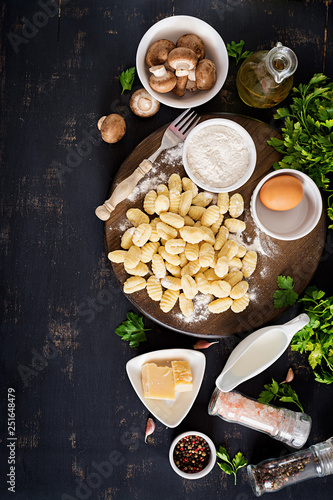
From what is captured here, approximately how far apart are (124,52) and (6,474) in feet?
5.28

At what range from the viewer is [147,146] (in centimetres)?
143

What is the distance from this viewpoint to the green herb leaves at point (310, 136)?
1354 mm

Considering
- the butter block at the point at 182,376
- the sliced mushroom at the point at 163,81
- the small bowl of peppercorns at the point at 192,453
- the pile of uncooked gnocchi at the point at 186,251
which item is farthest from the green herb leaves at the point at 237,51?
the small bowl of peppercorns at the point at 192,453

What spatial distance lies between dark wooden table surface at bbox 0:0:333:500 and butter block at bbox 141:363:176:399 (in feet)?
0.39

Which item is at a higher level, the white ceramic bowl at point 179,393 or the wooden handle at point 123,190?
the wooden handle at point 123,190

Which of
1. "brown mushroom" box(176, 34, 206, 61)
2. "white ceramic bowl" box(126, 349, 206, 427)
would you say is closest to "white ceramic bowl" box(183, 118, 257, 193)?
"brown mushroom" box(176, 34, 206, 61)

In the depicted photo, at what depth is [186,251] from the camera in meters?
1.39

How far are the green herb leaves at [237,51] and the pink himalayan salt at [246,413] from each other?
47.9 inches

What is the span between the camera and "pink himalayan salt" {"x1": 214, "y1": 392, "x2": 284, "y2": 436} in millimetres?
1425

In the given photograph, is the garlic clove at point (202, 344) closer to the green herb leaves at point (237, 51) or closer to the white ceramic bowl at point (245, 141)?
the white ceramic bowl at point (245, 141)

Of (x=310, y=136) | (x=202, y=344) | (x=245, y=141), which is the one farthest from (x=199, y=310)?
(x=310, y=136)

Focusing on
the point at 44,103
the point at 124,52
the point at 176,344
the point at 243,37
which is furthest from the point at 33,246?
the point at 243,37

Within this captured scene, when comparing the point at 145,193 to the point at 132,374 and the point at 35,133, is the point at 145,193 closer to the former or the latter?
the point at 35,133

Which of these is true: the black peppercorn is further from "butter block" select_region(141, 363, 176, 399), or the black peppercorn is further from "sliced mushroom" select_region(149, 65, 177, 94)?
"sliced mushroom" select_region(149, 65, 177, 94)
